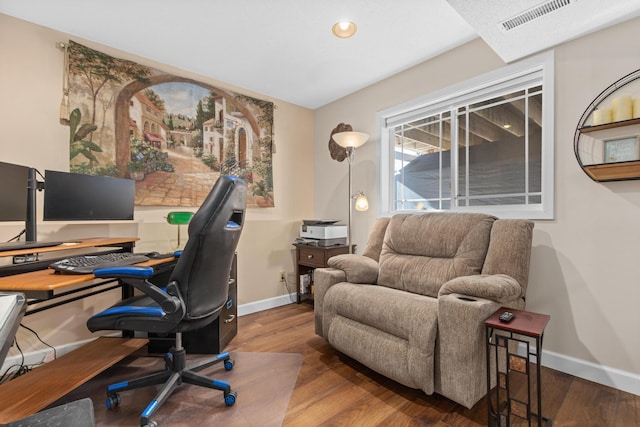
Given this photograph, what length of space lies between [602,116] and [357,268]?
1800 mm

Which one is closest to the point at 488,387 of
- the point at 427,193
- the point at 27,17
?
the point at 427,193

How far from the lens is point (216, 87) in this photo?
3039 millimetres

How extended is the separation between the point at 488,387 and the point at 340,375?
0.89 metres

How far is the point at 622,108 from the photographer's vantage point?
5.59ft

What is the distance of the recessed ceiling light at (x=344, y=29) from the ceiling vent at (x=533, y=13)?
0.96m

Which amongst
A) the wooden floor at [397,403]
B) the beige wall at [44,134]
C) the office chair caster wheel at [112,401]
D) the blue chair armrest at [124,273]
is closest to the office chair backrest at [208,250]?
the blue chair armrest at [124,273]

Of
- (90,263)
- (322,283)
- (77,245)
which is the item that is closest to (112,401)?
(90,263)

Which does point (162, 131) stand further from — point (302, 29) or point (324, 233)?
point (324, 233)

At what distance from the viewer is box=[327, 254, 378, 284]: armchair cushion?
7.54 ft

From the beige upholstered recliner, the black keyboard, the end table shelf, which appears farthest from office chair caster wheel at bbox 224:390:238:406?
the end table shelf

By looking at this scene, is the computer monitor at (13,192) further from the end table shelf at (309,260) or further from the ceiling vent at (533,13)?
the ceiling vent at (533,13)

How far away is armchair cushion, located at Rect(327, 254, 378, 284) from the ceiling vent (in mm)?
1797

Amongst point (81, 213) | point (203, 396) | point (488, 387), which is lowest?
point (203, 396)

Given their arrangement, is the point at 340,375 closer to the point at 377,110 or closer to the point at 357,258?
the point at 357,258
